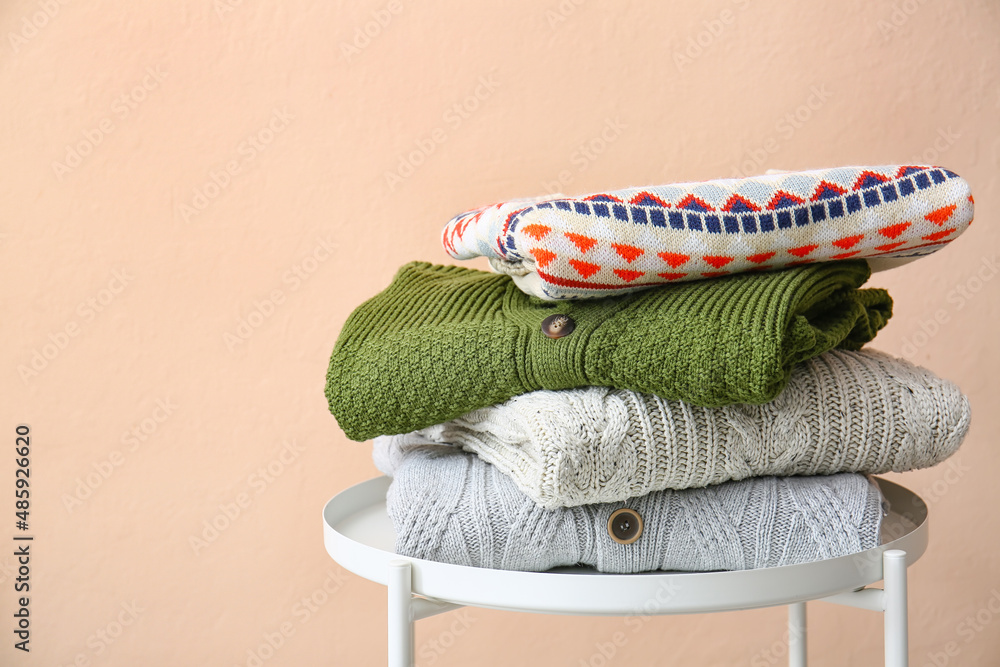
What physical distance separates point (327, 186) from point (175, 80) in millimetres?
264

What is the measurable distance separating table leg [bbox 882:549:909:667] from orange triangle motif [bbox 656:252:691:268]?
231 mm

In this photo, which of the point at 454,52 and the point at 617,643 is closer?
the point at 454,52

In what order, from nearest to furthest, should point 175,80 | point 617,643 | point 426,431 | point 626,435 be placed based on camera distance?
1. point 626,435
2. point 426,431
3. point 175,80
4. point 617,643

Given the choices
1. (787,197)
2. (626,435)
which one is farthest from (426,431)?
Answer: (787,197)

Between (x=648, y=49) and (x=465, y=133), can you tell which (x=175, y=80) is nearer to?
(x=465, y=133)

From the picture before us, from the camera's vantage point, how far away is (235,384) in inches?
49.6

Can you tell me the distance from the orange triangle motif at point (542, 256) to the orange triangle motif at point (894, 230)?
220 mm

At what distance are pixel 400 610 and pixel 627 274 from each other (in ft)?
0.85

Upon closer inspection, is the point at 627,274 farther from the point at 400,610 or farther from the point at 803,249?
the point at 400,610

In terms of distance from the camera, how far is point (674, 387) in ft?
1.70

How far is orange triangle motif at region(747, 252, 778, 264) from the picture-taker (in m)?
0.54

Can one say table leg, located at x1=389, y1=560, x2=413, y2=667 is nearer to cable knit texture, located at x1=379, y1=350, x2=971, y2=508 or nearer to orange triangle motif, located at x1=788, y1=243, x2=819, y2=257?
cable knit texture, located at x1=379, y1=350, x2=971, y2=508

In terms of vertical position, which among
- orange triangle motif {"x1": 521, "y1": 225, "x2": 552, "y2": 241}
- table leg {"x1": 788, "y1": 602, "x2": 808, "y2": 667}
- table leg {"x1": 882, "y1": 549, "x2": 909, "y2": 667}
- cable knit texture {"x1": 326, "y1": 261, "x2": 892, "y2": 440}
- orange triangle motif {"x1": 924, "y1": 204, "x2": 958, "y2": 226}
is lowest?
table leg {"x1": 788, "y1": 602, "x2": 808, "y2": 667}

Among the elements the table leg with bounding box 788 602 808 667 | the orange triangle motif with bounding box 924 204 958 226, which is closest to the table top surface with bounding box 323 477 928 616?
the orange triangle motif with bounding box 924 204 958 226
